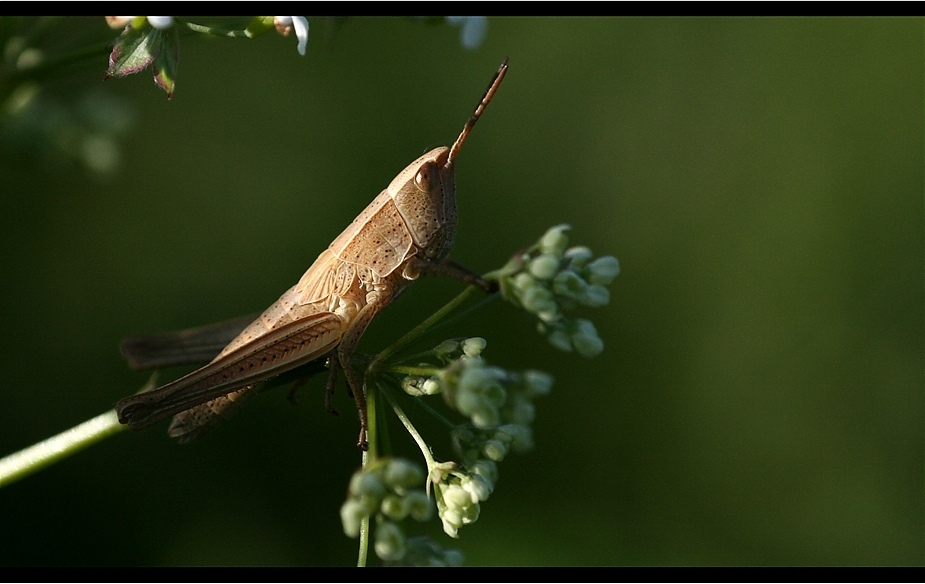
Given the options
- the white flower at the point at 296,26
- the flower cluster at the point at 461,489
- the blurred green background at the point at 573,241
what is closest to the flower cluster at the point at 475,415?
the flower cluster at the point at 461,489

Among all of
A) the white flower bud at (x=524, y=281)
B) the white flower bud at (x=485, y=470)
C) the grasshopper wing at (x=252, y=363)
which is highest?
the grasshopper wing at (x=252, y=363)

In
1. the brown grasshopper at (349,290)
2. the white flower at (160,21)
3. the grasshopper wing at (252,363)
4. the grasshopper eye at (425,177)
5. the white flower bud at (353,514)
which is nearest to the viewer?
the white flower bud at (353,514)

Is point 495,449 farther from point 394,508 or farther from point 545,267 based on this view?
point 545,267

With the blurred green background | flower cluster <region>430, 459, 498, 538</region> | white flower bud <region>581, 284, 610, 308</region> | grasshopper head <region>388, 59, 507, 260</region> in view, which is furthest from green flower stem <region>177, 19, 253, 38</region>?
the blurred green background

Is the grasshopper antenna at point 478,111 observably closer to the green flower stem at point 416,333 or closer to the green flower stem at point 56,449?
the green flower stem at point 416,333

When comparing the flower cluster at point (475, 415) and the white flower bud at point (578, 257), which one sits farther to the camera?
the white flower bud at point (578, 257)

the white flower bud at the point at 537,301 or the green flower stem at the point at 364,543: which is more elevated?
the white flower bud at the point at 537,301

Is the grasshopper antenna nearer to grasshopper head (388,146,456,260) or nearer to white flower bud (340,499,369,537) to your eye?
grasshopper head (388,146,456,260)

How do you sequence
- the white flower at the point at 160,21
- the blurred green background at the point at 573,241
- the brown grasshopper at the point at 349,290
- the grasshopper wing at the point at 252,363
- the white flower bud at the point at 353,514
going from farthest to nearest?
the blurred green background at the point at 573,241 < the brown grasshopper at the point at 349,290 < the grasshopper wing at the point at 252,363 < the white flower at the point at 160,21 < the white flower bud at the point at 353,514
